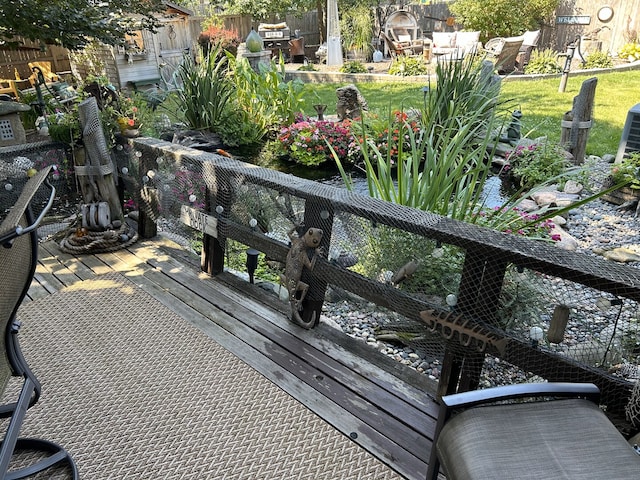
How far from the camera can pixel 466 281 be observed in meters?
1.54

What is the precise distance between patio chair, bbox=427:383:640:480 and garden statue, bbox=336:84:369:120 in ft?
18.2

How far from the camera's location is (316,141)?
5578 mm

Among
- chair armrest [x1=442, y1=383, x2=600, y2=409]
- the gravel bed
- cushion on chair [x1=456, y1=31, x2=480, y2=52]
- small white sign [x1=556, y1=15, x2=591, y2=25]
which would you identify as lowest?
the gravel bed

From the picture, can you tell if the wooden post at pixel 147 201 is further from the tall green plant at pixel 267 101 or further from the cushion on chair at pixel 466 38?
the cushion on chair at pixel 466 38

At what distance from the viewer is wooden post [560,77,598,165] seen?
483 cm

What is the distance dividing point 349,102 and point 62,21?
3877 mm

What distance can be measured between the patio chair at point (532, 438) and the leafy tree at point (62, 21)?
325cm

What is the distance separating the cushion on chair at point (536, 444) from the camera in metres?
1.01

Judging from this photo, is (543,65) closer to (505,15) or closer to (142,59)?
(505,15)

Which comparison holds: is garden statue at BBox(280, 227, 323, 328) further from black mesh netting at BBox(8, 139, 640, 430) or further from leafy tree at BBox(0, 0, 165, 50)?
leafy tree at BBox(0, 0, 165, 50)

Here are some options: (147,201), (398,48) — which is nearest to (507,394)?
(147,201)

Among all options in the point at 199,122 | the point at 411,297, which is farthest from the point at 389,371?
the point at 199,122

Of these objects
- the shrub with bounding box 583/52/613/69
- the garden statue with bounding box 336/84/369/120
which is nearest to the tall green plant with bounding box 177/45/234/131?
the garden statue with bounding box 336/84/369/120

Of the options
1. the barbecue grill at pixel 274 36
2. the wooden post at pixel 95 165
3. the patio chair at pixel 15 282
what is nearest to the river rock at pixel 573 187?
the wooden post at pixel 95 165
